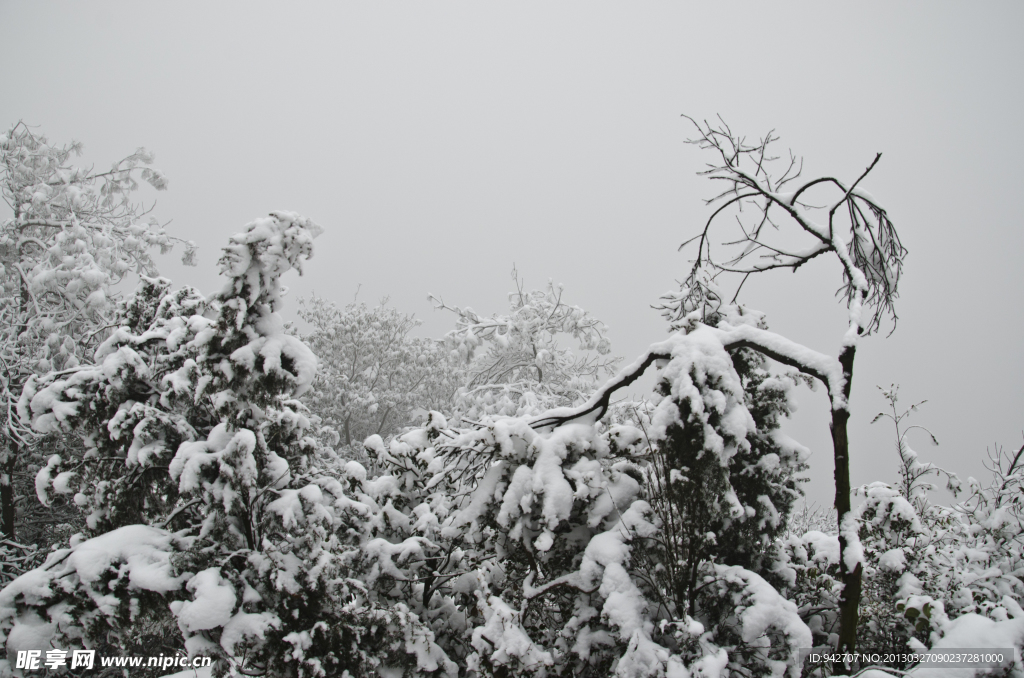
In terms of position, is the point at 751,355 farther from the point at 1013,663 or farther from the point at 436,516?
the point at 436,516

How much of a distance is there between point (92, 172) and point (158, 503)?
27.2 ft

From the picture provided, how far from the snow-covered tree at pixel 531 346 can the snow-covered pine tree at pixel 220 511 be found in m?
8.92

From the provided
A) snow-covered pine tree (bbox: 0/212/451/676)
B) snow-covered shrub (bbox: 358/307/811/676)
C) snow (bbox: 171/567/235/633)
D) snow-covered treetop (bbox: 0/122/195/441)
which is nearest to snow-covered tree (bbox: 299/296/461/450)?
snow-covered treetop (bbox: 0/122/195/441)

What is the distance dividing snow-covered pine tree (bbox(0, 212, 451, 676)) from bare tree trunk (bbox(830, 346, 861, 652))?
2816 millimetres

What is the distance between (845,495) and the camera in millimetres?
2623

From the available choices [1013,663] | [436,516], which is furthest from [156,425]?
[1013,663]

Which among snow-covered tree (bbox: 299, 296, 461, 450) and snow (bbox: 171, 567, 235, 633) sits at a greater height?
snow-covered tree (bbox: 299, 296, 461, 450)

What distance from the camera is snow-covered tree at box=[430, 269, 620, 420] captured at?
1324 centimetres

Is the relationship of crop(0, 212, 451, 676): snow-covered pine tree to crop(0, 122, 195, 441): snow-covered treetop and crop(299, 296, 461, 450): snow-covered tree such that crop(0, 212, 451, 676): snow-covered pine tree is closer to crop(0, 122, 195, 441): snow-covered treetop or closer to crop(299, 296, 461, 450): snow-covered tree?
crop(0, 122, 195, 441): snow-covered treetop

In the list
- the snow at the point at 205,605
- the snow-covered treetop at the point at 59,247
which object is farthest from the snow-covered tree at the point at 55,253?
the snow at the point at 205,605

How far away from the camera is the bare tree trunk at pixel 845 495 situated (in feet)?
8.32

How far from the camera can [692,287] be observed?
3.84m

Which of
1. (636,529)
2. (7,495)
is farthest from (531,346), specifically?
(636,529)

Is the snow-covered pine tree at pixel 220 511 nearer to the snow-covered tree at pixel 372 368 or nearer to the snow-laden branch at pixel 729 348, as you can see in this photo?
the snow-laden branch at pixel 729 348
